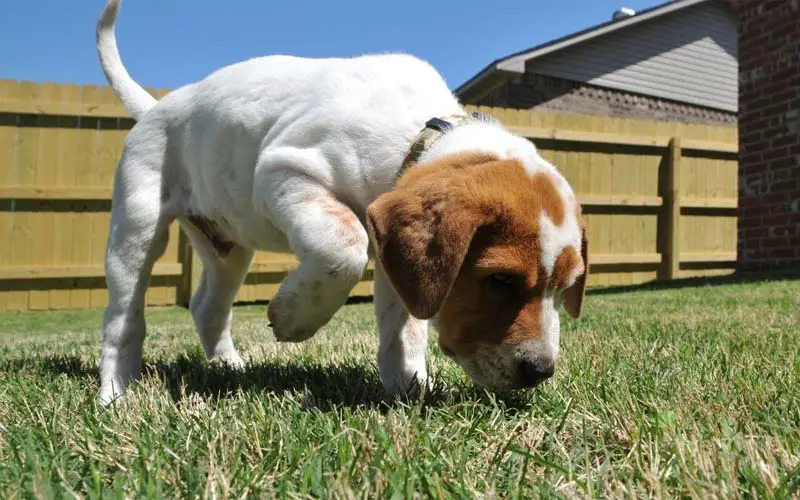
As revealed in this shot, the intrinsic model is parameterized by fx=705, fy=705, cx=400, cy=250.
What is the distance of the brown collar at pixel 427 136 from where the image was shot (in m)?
2.39

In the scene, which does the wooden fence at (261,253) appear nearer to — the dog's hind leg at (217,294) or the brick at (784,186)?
the brick at (784,186)

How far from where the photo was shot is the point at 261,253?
9.11 meters

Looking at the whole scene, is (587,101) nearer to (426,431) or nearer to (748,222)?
(748,222)

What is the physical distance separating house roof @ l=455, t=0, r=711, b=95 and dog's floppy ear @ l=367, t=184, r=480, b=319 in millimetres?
13555

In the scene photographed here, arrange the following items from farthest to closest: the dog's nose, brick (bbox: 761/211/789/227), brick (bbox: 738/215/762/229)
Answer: brick (bbox: 738/215/762/229) → brick (bbox: 761/211/789/227) → the dog's nose

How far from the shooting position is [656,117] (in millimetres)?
18266

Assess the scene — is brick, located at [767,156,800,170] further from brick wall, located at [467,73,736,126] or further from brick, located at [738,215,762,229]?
brick wall, located at [467,73,736,126]

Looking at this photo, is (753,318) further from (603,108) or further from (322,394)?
(603,108)

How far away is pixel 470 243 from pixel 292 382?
1.14 metres

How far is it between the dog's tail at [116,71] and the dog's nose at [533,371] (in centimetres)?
264

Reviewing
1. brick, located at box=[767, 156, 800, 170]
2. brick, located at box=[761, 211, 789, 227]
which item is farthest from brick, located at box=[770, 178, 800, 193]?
brick, located at box=[761, 211, 789, 227]

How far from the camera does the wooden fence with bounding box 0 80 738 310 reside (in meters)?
8.12

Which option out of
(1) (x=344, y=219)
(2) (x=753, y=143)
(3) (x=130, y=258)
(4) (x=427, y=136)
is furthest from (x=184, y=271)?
(2) (x=753, y=143)

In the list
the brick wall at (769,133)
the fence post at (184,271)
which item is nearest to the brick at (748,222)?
the brick wall at (769,133)
